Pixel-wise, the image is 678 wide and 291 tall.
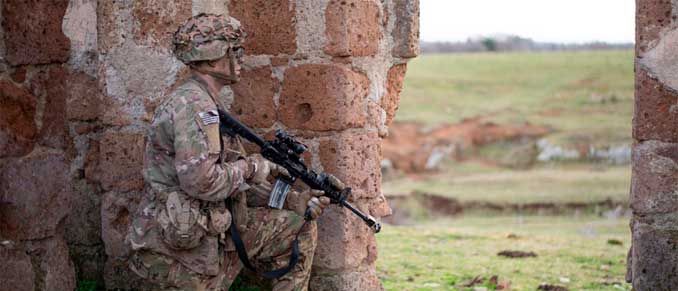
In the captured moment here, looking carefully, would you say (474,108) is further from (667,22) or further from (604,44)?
(667,22)

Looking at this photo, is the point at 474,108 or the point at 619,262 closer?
the point at 619,262

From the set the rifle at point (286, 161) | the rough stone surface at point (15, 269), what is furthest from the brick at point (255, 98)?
the rough stone surface at point (15, 269)

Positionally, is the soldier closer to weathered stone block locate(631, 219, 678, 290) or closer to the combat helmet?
the combat helmet

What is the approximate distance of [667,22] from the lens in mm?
5617

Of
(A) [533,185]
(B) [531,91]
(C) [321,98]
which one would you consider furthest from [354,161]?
(B) [531,91]

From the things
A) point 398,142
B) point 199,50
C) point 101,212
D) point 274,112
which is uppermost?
point 199,50

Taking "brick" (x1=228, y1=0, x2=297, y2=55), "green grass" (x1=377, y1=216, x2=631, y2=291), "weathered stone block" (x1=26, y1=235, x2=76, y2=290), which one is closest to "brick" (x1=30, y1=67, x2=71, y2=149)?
"weathered stone block" (x1=26, y1=235, x2=76, y2=290)

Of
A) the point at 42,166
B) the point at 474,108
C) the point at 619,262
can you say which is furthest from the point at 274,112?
the point at 474,108

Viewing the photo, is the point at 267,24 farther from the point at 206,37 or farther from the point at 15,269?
the point at 15,269

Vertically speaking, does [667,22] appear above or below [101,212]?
above

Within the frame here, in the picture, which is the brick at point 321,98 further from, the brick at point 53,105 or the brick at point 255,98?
the brick at point 53,105

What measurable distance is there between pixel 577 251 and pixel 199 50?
14.9ft

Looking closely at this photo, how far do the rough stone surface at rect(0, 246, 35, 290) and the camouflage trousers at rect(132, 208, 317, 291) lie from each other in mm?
646

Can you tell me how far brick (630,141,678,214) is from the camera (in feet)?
18.6
